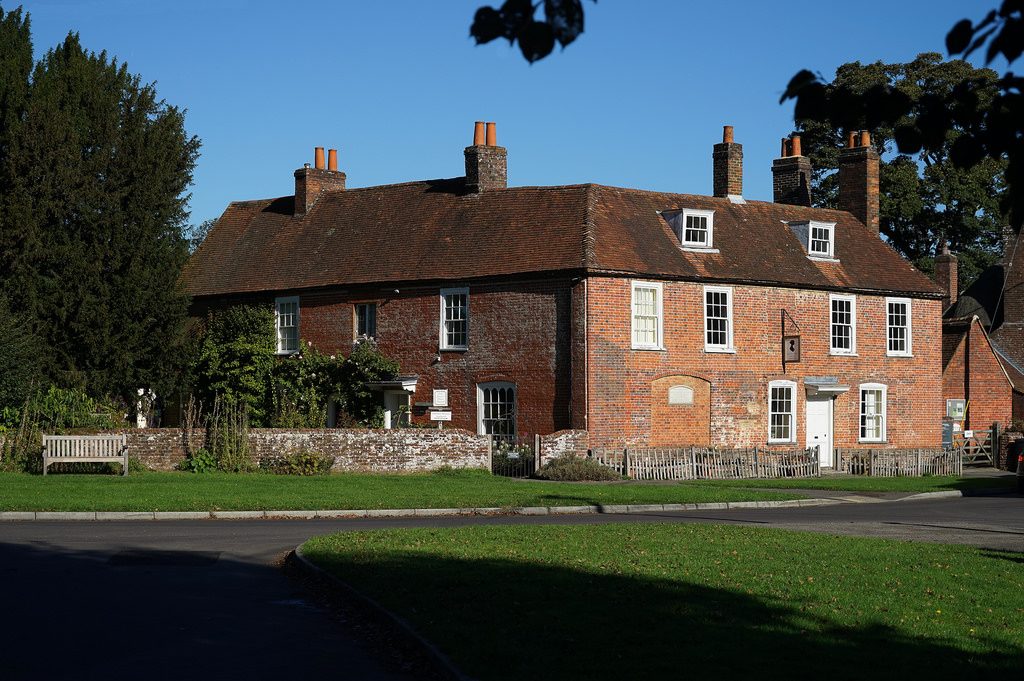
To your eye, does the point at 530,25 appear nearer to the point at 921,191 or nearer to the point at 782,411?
the point at 782,411

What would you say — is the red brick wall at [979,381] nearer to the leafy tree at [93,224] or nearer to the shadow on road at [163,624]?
the leafy tree at [93,224]

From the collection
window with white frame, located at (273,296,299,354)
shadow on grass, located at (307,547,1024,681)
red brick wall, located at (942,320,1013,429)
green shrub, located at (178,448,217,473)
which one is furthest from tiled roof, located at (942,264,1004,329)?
shadow on grass, located at (307,547,1024,681)

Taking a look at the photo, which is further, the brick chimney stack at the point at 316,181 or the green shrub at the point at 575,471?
the brick chimney stack at the point at 316,181

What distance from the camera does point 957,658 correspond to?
9.24m

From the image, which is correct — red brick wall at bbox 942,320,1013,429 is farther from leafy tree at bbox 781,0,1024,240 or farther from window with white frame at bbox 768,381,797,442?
leafy tree at bbox 781,0,1024,240

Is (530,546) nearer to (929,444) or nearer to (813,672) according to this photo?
(813,672)

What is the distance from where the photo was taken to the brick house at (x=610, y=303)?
120ft

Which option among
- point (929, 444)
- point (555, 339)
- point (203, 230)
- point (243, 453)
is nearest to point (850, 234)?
point (929, 444)

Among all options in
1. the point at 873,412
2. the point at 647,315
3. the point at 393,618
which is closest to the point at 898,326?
the point at 873,412

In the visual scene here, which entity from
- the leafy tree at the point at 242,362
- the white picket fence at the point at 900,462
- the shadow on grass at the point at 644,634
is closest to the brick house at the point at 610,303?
the leafy tree at the point at 242,362

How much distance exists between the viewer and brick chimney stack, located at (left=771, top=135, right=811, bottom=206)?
4619cm

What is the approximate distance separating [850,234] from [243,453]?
77.4 ft

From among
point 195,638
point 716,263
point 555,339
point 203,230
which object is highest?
point 203,230

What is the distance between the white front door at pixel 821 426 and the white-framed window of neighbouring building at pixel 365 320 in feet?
46.1
